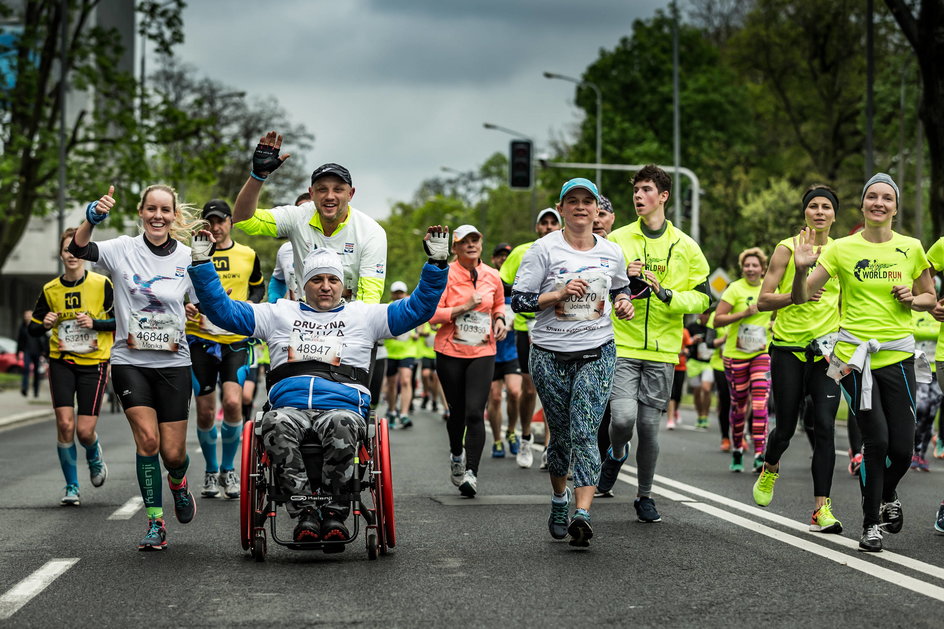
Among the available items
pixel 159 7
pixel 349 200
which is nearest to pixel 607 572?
pixel 349 200

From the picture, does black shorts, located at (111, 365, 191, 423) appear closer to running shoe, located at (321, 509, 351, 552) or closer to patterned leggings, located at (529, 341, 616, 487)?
running shoe, located at (321, 509, 351, 552)

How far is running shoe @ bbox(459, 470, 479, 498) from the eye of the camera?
10312mm

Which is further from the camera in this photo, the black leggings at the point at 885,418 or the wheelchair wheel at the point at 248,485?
the black leggings at the point at 885,418

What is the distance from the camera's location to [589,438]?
26.3 feet

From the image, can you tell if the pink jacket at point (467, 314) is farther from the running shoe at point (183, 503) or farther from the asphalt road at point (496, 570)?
the running shoe at point (183, 503)

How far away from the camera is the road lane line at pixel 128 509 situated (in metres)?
9.48

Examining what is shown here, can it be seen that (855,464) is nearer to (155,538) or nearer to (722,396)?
(722,396)

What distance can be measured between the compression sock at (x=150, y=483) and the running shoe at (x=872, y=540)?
3.79 m

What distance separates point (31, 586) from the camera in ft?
21.8

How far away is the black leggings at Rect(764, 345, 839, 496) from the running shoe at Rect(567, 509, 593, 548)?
5.37ft

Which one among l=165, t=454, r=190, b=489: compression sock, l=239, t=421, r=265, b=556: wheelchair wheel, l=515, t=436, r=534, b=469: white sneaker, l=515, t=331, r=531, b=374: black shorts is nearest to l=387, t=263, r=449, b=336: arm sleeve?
l=239, t=421, r=265, b=556: wheelchair wheel

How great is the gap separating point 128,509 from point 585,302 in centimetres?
378

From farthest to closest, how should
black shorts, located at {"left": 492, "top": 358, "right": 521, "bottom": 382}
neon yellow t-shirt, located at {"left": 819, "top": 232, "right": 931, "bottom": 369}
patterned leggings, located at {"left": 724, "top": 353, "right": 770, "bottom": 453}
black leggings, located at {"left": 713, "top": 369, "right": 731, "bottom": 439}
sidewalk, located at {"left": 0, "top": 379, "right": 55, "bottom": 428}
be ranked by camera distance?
sidewalk, located at {"left": 0, "top": 379, "right": 55, "bottom": 428}, black leggings, located at {"left": 713, "top": 369, "right": 731, "bottom": 439}, black shorts, located at {"left": 492, "top": 358, "right": 521, "bottom": 382}, patterned leggings, located at {"left": 724, "top": 353, "right": 770, "bottom": 453}, neon yellow t-shirt, located at {"left": 819, "top": 232, "right": 931, "bottom": 369}

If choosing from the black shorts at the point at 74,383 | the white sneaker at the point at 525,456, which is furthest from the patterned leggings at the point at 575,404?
the white sneaker at the point at 525,456
